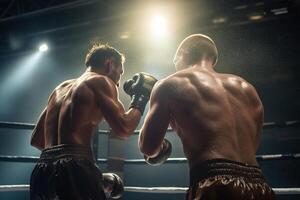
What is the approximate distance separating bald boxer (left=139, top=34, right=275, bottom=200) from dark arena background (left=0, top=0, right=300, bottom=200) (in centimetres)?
270

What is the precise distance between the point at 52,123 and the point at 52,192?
39 cm

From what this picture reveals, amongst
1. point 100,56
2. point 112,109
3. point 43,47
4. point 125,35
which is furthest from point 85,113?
point 43,47

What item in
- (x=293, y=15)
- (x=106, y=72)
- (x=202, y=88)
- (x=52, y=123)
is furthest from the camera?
(x=293, y=15)

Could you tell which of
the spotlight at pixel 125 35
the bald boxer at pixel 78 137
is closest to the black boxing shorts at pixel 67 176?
the bald boxer at pixel 78 137

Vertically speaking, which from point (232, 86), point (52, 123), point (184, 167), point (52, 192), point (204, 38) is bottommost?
point (184, 167)

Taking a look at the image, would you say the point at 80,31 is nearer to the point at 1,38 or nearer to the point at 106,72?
the point at 1,38

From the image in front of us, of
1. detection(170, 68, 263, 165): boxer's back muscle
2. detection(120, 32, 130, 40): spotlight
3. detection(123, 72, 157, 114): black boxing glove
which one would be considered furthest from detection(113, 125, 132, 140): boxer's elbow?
detection(120, 32, 130, 40): spotlight

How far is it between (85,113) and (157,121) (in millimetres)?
486

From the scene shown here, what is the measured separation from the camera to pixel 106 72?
221 cm

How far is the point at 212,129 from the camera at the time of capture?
1.49m

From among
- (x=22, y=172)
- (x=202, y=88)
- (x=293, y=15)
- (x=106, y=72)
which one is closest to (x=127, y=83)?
(x=106, y=72)

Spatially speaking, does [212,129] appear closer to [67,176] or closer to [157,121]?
[157,121]

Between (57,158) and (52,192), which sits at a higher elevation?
(57,158)

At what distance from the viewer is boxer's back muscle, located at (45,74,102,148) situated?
1907 millimetres
